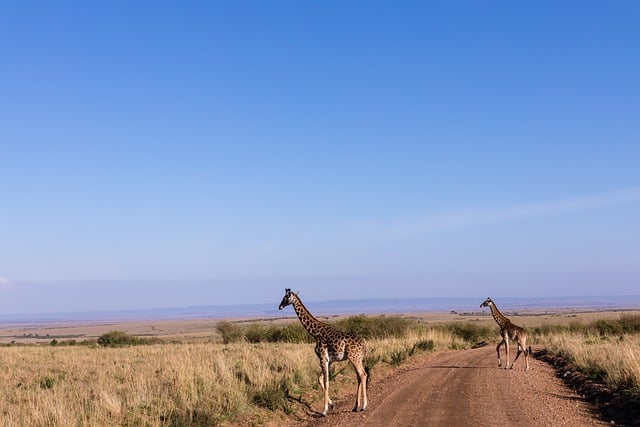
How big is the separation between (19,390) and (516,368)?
1711cm

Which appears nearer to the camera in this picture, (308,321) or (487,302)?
(308,321)

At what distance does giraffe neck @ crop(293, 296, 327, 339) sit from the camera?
15926 millimetres

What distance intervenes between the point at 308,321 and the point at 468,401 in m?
4.37

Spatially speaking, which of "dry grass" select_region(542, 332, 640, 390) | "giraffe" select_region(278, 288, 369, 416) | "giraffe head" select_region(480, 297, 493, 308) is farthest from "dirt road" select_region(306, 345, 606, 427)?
"giraffe head" select_region(480, 297, 493, 308)

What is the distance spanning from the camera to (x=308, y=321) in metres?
16.4

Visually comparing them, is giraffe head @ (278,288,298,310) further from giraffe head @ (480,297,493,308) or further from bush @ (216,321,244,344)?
bush @ (216,321,244,344)

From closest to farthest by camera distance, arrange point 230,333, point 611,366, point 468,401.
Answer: point 468,401 → point 611,366 → point 230,333

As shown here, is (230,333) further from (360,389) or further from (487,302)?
(360,389)

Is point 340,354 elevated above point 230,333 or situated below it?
above

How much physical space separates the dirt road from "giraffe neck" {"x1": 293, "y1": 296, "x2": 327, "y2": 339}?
6.25 ft

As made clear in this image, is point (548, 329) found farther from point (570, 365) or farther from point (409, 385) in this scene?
point (409, 385)

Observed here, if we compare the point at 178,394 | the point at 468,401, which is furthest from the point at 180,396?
the point at 468,401

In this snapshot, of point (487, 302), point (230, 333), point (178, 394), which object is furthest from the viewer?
point (230, 333)

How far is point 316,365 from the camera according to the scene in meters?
21.2
